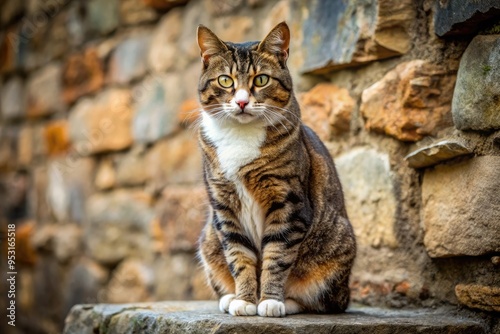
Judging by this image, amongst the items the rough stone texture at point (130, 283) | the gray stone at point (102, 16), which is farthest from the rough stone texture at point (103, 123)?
the rough stone texture at point (130, 283)

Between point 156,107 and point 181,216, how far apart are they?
2.30 ft

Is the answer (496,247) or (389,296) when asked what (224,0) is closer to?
(389,296)

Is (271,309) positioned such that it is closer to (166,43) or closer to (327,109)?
(327,109)

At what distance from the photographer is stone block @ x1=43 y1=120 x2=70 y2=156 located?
488 centimetres

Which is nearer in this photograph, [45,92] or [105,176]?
[105,176]

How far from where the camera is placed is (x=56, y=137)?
4973mm

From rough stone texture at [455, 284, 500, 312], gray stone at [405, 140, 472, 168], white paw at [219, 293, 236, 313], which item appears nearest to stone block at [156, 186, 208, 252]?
white paw at [219, 293, 236, 313]

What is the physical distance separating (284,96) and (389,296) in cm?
91

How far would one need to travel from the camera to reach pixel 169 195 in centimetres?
399

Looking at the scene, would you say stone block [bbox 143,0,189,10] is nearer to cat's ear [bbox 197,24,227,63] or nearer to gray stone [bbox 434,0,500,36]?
cat's ear [bbox 197,24,227,63]

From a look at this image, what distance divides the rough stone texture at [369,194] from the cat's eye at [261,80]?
61cm

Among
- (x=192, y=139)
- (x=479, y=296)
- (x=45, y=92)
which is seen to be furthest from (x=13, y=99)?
(x=479, y=296)

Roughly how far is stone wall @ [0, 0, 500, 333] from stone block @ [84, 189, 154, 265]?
0.01 meters

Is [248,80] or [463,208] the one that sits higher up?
[248,80]
